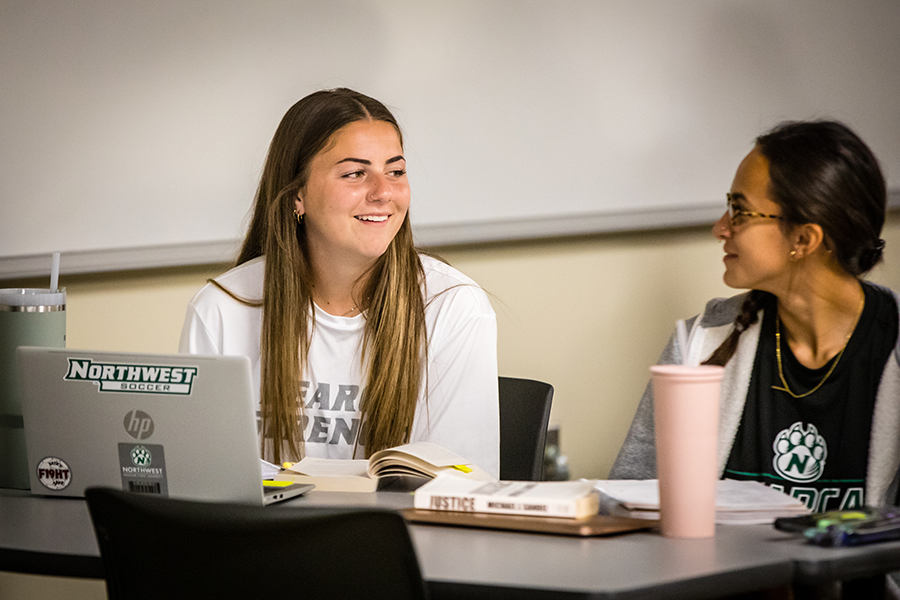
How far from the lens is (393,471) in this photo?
124cm

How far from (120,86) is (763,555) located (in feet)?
5.60

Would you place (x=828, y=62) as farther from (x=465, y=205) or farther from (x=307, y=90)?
(x=307, y=90)

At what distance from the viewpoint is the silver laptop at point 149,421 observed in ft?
3.36

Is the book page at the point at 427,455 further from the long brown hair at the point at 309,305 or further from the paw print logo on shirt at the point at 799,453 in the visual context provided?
the paw print logo on shirt at the point at 799,453

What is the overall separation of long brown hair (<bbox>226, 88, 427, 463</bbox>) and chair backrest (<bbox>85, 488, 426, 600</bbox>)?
33.4 inches

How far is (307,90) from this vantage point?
2.06 metres

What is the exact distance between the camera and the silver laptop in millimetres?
1023

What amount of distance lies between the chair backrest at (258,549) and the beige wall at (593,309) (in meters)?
1.51

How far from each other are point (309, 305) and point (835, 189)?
1.01m

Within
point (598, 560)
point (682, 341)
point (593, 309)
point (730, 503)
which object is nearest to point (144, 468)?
point (598, 560)

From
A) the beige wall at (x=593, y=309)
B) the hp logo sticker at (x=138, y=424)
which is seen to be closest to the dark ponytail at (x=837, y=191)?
the beige wall at (x=593, y=309)

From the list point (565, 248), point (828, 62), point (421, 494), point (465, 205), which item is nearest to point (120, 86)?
point (465, 205)

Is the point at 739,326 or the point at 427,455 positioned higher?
the point at 739,326

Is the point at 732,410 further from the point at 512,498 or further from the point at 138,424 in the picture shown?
the point at 138,424
